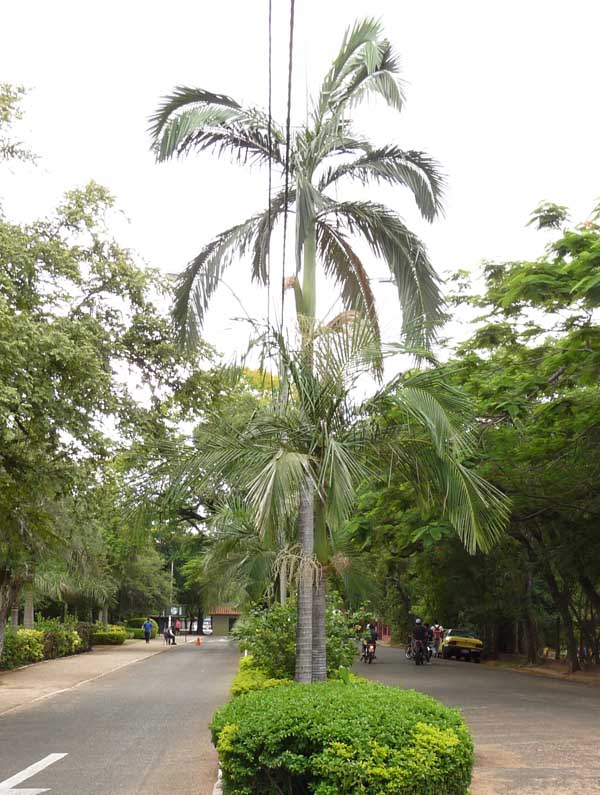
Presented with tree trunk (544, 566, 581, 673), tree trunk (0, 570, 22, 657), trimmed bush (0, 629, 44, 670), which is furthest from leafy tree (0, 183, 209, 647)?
tree trunk (544, 566, 581, 673)

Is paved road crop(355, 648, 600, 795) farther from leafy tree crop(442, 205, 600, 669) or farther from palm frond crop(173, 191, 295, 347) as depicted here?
palm frond crop(173, 191, 295, 347)

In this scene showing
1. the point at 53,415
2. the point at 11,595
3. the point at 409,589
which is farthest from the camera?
the point at 409,589

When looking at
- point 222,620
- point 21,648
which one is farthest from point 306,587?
point 222,620

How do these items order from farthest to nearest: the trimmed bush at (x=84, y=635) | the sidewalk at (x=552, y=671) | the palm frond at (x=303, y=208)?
the trimmed bush at (x=84, y=635)
the sidewalk at (x=552, y=671)
the palm frond at (x=303, y=208)

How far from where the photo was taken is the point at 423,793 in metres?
7.15

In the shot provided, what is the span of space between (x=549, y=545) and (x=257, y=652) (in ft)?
54.7

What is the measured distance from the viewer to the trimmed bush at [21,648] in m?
28.9

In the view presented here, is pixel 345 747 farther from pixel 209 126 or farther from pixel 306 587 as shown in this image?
pixel 209 126

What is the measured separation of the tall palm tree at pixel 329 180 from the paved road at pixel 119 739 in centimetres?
556

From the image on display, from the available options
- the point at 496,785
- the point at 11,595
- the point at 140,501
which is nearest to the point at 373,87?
the point at 140,501

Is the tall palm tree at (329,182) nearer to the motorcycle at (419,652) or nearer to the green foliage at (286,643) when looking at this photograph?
the green foliage at (286,643)

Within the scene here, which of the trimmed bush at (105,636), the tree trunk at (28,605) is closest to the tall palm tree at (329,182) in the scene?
the tree trunk at (28,605)

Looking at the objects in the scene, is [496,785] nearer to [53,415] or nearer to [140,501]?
[140,501]

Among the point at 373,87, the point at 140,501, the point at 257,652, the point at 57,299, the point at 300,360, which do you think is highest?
A: the point at 373,87
